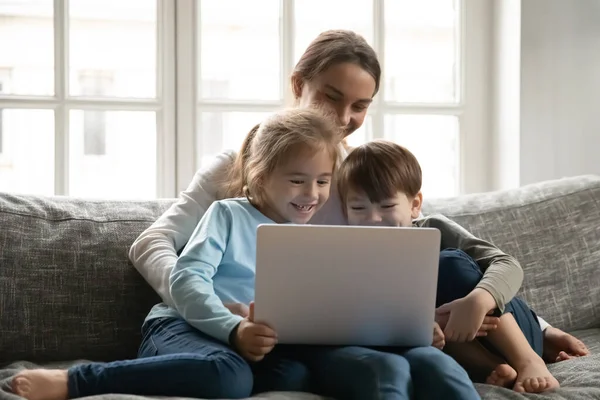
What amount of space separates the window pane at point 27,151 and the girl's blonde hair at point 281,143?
851mm

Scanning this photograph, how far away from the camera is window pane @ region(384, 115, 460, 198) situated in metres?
2.86

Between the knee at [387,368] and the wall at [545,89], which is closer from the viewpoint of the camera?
the knee at [387,368]

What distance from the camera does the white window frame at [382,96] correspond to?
2.61m

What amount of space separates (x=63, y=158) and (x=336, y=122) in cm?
88

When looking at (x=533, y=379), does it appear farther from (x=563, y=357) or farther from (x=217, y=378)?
(x=217, y=378)

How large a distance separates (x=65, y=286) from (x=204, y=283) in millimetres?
418

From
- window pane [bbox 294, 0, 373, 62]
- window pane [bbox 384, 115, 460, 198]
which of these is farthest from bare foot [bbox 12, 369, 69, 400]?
window pane [bbox 384, 115, 460, 198]

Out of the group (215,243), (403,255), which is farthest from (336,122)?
(403,255)

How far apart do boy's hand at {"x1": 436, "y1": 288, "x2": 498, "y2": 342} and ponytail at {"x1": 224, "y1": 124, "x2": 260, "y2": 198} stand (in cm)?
53

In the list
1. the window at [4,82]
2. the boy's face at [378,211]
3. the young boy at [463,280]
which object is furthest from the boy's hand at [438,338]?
the window at [4,82]

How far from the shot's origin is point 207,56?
268 cm

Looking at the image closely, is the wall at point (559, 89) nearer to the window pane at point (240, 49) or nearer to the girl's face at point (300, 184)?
the window pane at point (240, 49)

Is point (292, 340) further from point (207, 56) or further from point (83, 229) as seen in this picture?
Result: point (207, 56)

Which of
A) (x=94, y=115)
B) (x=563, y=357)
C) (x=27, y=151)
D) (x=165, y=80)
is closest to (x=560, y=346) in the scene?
(x=563, y=357)
